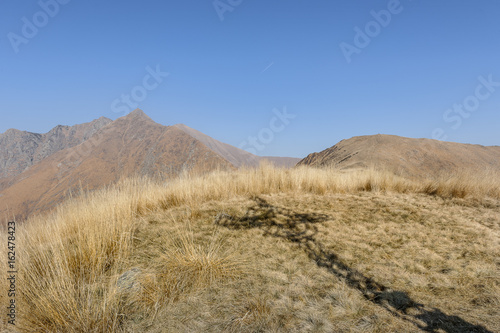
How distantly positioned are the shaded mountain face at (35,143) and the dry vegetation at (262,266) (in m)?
111

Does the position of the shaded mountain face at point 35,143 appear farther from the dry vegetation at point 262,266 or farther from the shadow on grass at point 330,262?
the shadow on grass at point 330,262

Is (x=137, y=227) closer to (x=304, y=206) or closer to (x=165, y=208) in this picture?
(x=165, y=208)

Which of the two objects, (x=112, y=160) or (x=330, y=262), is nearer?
(x=330, y=262)

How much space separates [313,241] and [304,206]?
1.77 metres

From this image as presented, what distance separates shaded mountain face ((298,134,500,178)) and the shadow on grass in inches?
375

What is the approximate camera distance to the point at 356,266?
319 cm

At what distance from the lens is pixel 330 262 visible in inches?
129

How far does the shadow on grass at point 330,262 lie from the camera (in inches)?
83.0

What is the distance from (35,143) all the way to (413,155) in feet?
480

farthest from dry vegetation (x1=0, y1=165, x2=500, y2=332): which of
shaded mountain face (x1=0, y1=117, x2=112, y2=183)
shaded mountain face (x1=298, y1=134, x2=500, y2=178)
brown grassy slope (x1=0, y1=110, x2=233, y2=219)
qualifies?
shaded mountain face (x1=0, y1=117, x2=112, y2=183)

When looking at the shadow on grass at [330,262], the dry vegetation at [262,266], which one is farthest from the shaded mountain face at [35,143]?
the shadow on grass at [330,262]

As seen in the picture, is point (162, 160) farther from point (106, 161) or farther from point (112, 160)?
point (106, 161)

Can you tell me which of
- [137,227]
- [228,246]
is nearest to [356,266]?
[228,246]

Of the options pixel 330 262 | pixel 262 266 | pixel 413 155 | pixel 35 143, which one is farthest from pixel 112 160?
pixel 35 143
